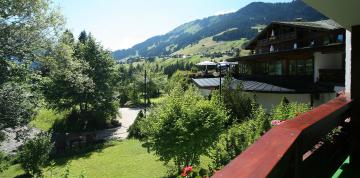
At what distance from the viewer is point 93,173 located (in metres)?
22.0

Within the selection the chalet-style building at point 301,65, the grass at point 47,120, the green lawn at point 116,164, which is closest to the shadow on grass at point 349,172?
the green lawn at point 116,164

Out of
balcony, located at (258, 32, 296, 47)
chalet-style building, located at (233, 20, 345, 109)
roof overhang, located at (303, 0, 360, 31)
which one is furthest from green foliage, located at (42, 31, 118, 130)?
roof overhang, located at (303, 0, 360, 31)

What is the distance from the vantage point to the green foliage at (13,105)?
63.6 ft

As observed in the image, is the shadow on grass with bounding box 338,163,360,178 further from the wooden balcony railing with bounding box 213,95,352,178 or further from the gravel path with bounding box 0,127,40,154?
the gravel path with bounding box 0,127,40,154

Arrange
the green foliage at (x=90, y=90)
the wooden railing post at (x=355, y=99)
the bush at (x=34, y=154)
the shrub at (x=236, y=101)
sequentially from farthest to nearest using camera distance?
the green foliage at (x=90, y=90) < the shrub at (x=236, y=101) < the bush at (x=34, y=154) < the wooden railing post at (x=355, y=99)

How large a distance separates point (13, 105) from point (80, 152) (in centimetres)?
1211

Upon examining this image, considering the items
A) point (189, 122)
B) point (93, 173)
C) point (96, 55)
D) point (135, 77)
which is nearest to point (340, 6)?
point (189, 122)

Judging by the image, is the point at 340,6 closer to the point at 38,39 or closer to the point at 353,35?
the point at 353,35

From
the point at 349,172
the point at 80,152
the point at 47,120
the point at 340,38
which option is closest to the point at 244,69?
the point at 340,38

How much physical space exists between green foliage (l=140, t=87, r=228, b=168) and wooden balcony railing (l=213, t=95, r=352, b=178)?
Answer: 38.4 feet

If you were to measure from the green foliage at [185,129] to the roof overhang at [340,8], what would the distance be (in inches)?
454

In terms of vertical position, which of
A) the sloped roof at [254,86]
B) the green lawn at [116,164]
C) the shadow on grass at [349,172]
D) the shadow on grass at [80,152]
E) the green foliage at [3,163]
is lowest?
the shadow on grass at [80,152]

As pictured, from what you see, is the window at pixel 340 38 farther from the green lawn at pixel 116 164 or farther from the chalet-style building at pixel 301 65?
the green lawn at pixel 116 164

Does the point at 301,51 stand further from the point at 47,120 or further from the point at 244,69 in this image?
the point at 47,120
